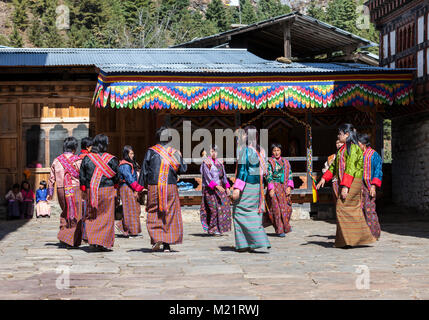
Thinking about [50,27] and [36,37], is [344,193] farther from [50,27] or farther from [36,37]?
[50,27]

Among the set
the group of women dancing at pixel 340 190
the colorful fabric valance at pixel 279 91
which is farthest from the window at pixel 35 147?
the group of women dancing at pixel 340 190

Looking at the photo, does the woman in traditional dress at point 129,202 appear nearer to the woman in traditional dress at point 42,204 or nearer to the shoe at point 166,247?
the shoe at point 166,247

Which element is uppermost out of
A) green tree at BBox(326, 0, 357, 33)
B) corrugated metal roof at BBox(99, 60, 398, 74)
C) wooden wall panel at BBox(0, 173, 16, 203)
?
green tree at BBox(326, 0, 357, 33)

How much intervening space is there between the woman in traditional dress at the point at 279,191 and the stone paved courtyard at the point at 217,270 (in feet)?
1.24

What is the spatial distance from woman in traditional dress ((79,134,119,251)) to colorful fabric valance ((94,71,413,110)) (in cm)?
498

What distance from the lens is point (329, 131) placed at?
2019 centimetres

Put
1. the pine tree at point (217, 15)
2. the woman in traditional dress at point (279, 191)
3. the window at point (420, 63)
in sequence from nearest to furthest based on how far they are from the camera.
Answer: the woman in traditional dress at point (279, 191) → the window at point (420, 63) → the pine tree at point (217, 15)

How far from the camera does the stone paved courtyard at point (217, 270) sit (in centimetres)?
625

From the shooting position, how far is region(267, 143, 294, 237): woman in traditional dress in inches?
477

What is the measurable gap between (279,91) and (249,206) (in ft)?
20.4

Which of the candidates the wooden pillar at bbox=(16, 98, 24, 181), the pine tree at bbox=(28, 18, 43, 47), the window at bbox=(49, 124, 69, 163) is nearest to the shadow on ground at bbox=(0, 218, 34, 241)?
the wooden pillar at bbox=(16, 98, 24, 181)

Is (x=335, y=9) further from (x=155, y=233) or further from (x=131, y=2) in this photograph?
(x=155, y=233)

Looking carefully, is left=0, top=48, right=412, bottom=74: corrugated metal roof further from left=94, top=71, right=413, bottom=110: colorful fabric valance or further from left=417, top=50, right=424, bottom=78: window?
left=417, top=50, right=424, bottom=78: window
